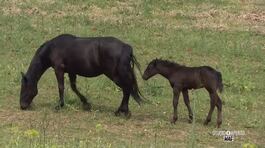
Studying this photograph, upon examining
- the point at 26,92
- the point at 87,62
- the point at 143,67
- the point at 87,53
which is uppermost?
the point at 87,53

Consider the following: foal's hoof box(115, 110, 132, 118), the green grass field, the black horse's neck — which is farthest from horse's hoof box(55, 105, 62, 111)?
foal's hoof box(115, 110, 132, 118)

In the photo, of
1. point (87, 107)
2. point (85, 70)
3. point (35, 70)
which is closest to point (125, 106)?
point (87, 107)

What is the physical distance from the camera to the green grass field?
1033cm

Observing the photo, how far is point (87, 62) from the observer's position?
11.8m

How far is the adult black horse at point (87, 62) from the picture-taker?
37.9 feet

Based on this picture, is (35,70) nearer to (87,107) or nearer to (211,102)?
(87,107)

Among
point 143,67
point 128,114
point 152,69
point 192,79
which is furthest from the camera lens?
point 143,67

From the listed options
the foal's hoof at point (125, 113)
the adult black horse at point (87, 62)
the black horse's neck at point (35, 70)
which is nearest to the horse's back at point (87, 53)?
the adult black horse at point (87, 62)

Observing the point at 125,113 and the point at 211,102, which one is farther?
the point at 125,113

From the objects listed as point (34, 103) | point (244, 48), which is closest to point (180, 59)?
point (244, 48)

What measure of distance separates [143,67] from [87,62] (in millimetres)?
4892

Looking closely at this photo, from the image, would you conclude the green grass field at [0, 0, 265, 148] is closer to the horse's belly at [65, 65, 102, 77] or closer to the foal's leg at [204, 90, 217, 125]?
the foal's leg at [204, 90, 217, 125]

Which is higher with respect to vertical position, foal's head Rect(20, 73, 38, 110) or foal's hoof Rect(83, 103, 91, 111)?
foal's head Rect(20, 73, 38, 110)

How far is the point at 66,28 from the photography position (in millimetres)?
19828
